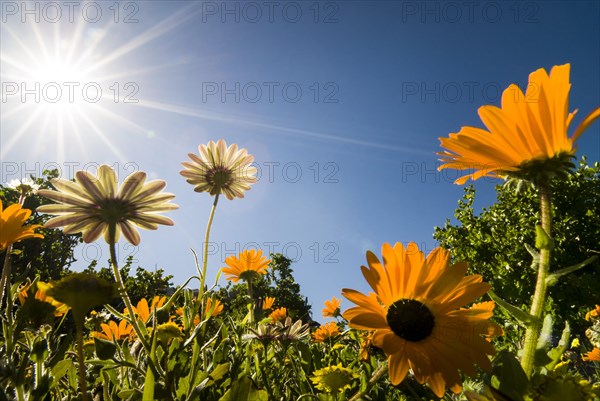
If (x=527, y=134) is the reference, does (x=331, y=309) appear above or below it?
below

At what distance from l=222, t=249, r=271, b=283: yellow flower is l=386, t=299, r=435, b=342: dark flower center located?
2630mm

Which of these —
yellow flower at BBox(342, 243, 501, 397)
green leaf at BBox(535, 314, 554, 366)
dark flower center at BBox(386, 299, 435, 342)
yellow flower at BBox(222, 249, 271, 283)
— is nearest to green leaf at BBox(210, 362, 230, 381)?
yellow flower at BBox(342, 243, 501, 397)

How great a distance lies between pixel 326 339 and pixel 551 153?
12.5ft

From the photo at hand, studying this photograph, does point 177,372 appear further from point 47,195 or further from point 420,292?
point 420,292

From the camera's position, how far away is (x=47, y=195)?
1254mm

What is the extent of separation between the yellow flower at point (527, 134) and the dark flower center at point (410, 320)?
53 centimetres

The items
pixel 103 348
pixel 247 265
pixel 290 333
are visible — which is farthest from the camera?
pixel 247 265

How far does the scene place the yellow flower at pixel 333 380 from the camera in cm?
201

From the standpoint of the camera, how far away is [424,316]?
1.32 meters

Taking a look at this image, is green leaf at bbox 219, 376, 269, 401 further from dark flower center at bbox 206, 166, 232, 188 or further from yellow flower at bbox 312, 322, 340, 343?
yellow flower at bbox 312, 322, 340, 343

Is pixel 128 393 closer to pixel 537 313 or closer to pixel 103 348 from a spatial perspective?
pixel 103 348

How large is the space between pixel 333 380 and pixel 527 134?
5.24 ft

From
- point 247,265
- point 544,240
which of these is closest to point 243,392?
point 544,240

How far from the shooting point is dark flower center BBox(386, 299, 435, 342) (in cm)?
125
